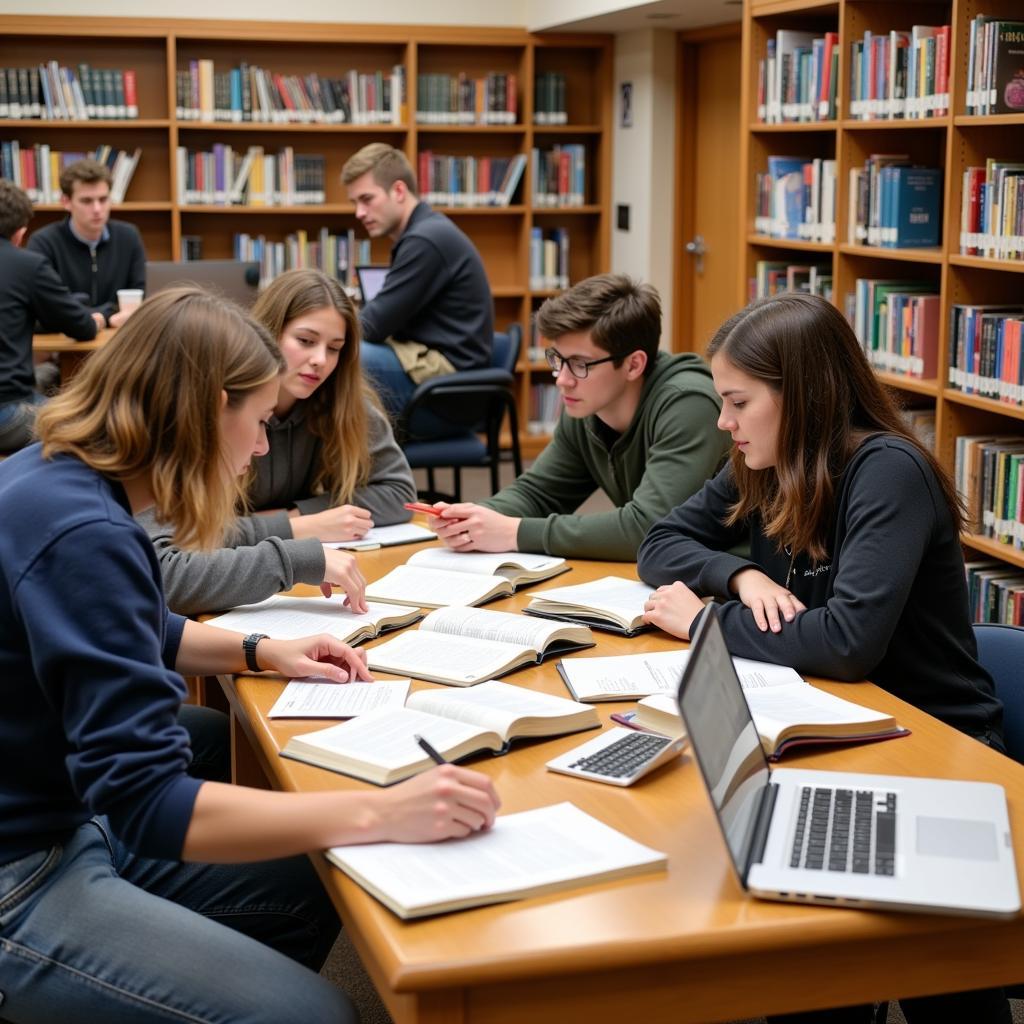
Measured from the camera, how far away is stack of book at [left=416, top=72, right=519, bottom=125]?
22.7 feet

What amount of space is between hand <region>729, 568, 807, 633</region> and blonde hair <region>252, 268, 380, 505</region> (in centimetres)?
98

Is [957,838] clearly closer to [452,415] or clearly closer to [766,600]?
[766,600]

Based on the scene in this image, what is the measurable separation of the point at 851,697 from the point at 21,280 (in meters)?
3.97

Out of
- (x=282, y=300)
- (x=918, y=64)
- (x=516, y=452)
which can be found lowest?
(x=516, y=452)

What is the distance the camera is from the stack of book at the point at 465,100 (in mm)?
6922

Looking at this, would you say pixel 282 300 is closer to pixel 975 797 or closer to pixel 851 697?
pixel 851 697

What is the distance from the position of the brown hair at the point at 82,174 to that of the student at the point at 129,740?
188 inches

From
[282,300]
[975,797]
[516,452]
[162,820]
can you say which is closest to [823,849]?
[975,797]

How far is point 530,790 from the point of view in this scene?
1.52 metres

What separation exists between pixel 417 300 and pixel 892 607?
10.4 feet

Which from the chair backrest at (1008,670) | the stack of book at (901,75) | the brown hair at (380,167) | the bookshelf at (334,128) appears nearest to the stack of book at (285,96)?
the bookshelf at (334,128)

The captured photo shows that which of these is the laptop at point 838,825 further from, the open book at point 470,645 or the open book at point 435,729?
the open book at point 470,645

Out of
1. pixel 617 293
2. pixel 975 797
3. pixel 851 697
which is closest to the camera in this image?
pixel 975 797

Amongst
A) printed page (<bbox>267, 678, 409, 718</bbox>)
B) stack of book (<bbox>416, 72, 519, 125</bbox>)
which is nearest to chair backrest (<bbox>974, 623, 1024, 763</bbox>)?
printed page (<bbox>267, 678, 409, 718</bbox>)
